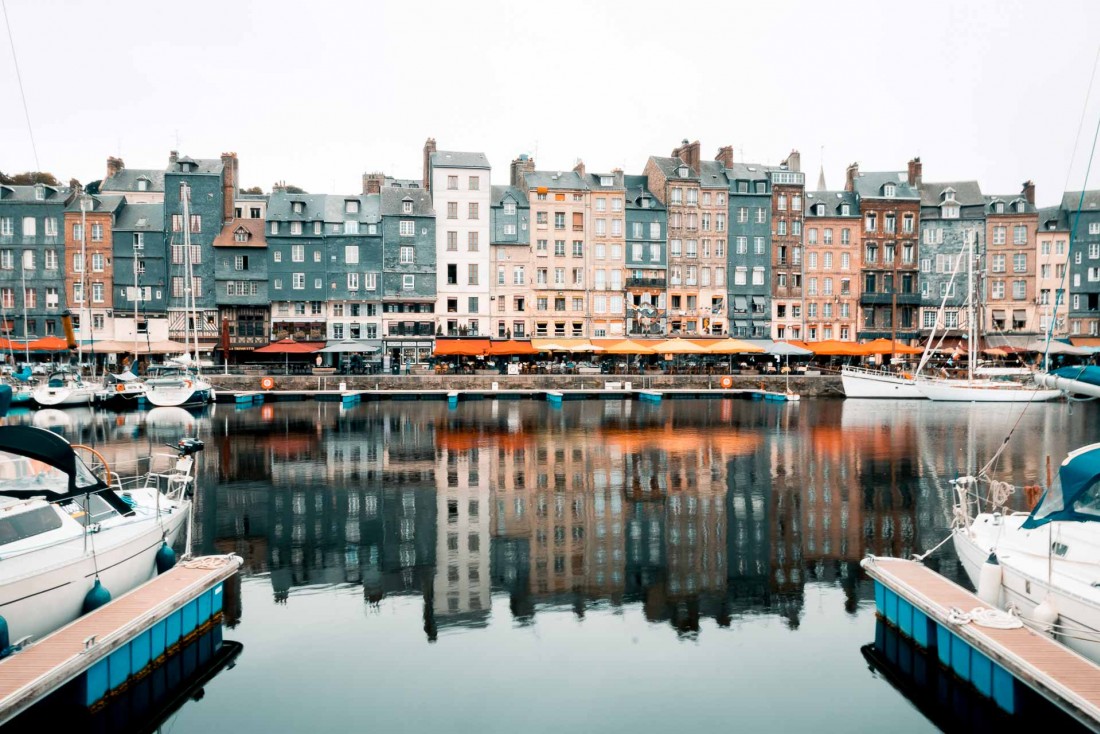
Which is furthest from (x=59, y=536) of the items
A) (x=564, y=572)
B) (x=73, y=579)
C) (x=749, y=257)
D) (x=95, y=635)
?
(x=749, y=257)

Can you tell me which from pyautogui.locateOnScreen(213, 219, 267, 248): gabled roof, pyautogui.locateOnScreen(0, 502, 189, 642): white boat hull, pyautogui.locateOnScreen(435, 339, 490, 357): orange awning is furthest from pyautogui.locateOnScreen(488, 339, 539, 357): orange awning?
pyautogui.locateOnScreen(0, 502, 189, 642): white boat hull

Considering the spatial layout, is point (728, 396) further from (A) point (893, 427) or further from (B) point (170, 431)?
(B) point (170, 431)

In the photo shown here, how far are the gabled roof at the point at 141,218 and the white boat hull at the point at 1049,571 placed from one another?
66935mm

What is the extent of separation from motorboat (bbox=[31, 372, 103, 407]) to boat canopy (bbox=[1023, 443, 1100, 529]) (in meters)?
54.2

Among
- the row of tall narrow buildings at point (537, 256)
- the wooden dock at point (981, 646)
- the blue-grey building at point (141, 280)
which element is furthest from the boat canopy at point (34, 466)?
the blue-grey building at point (141, 280)

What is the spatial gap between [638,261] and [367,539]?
174 feet

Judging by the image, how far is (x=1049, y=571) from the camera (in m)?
11.5

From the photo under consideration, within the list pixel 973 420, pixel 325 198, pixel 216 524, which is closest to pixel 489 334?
pixel 325 198

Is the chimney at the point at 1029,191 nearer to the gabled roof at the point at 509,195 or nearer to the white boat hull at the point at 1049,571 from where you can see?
the gabled roof at the point at 509,195

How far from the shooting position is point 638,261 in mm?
69938

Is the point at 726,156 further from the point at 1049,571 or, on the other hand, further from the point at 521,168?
the point at 1049,571

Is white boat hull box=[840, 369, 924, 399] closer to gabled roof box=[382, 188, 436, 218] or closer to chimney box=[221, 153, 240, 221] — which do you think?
gabled roof box=[382, 188, 436, 218]

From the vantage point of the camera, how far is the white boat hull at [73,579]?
1127cm

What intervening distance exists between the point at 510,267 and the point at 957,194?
137 ft
